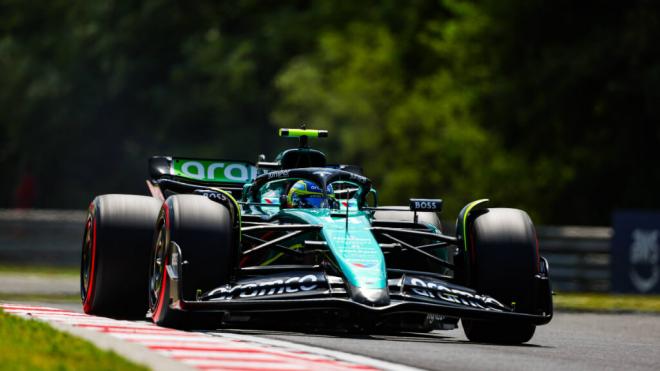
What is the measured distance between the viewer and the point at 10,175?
181 ft

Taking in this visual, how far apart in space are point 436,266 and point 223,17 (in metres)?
45.0

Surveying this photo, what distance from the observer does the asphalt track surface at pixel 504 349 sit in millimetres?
10703

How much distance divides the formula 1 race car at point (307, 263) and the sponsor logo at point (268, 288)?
1 centimetres

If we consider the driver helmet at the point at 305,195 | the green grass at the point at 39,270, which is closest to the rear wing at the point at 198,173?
the driver helmet at the point at 305,195

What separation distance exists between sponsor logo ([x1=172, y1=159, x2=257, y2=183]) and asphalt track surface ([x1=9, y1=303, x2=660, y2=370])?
10.1 ft

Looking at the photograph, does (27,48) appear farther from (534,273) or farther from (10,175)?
(534,273)

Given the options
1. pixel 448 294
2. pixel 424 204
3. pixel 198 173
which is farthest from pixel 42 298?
pixel 448 294

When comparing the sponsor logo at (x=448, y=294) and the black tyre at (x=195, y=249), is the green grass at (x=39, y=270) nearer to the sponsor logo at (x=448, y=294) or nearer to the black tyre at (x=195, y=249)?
the black tyre at (x=195, y=249)

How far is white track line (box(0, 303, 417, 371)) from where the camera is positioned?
9438 millimetres

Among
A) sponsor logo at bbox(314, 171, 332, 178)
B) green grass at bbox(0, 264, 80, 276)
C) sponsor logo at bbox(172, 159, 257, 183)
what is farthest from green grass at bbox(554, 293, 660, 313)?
green grass at bbox(0, 264, 80, 276)

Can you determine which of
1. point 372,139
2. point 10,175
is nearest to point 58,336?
point 372,139

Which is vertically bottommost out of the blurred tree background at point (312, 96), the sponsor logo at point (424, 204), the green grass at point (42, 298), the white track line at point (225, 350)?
the white track line at point (225, 350)

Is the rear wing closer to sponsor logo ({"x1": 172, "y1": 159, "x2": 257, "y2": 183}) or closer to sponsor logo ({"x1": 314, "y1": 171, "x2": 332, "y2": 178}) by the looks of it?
sponsor logo ({"x1": 172, "y1": 159, "x2": 257, "y2": 183})

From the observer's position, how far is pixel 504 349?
1230 centimetres
